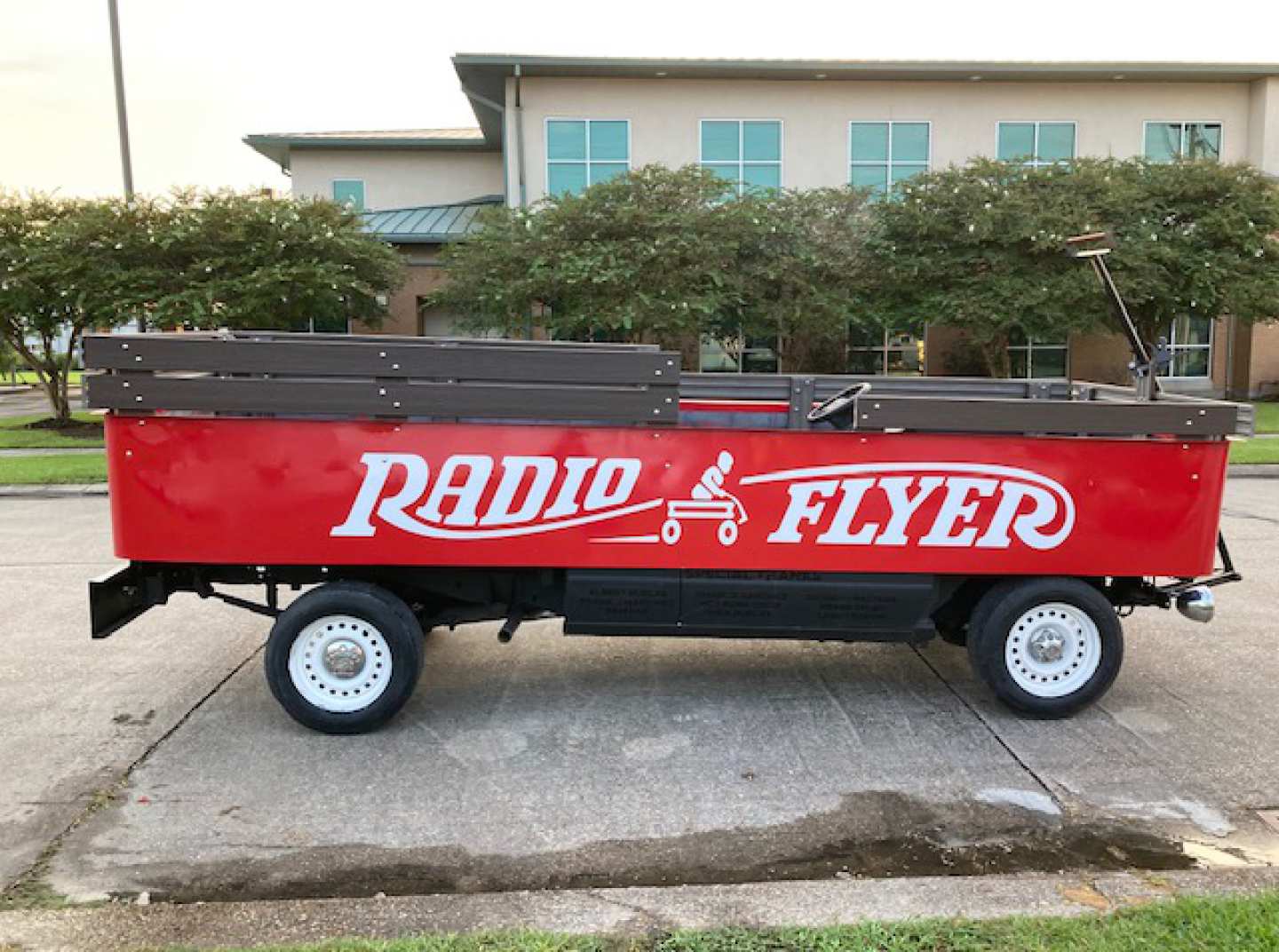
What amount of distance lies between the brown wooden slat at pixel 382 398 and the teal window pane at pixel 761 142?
2517cm

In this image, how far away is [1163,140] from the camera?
29.6 meters

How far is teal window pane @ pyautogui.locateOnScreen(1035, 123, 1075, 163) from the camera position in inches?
1144

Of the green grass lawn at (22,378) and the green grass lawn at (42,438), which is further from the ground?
the green grass lawn at (22,378)

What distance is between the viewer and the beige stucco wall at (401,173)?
3181cm

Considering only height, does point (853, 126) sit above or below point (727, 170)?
above

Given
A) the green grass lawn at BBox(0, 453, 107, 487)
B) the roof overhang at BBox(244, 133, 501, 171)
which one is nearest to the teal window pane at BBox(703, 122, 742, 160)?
the roof overhang at BBox(244, 133, 501, 171)

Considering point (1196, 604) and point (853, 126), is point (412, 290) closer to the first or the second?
point (853, 126)

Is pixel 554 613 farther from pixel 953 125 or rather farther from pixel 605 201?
pixel 953 125

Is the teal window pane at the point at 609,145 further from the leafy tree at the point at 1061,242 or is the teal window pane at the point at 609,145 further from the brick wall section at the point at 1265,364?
the brick wall section at the point at 1265,364

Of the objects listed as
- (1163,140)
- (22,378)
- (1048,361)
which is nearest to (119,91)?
(1048,361)

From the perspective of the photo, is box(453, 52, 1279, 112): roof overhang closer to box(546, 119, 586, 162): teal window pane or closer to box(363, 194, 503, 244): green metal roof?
box(546, 119, 586, 162): teal window pane

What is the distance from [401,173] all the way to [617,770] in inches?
1196

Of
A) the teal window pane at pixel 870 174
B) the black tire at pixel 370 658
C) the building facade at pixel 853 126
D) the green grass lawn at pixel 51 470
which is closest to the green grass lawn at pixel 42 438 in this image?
the green grass lawn at pixel 51 470

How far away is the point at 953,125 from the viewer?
28.7m
